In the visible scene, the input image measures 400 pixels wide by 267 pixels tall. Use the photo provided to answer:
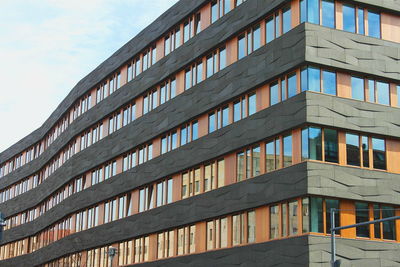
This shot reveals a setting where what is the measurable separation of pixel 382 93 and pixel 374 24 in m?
3.78

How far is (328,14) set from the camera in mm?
37094

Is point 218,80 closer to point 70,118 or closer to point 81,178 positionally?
point 81,178

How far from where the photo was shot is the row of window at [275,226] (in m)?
34.3

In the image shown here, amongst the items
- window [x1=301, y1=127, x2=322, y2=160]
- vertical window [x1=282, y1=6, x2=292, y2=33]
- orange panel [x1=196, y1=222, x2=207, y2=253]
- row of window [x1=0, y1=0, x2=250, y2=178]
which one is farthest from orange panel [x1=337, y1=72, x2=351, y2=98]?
orange panel [x1=196, y1=222, x2=207, y2=253]

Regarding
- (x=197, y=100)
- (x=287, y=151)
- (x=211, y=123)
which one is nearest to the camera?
(x=287, y=151)

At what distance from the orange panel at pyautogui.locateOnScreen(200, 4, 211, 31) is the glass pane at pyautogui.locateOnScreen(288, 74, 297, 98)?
10965mm

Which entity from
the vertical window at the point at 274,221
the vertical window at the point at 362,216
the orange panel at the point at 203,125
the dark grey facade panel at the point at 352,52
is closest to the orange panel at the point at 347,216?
the vertical window at the point at 362,216

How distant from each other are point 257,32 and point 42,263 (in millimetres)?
43632

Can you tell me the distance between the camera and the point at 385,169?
36438 millimetres

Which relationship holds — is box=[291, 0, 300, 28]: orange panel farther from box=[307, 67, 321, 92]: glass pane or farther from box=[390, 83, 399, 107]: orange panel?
box=[390, 83, 399, 107]: orange panel

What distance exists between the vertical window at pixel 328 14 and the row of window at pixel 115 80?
7.17 m

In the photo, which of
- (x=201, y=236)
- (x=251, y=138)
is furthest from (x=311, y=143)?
(x=201, y=236)

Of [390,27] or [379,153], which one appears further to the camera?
[390,27]

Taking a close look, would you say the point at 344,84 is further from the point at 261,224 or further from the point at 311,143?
the point at 261,224
